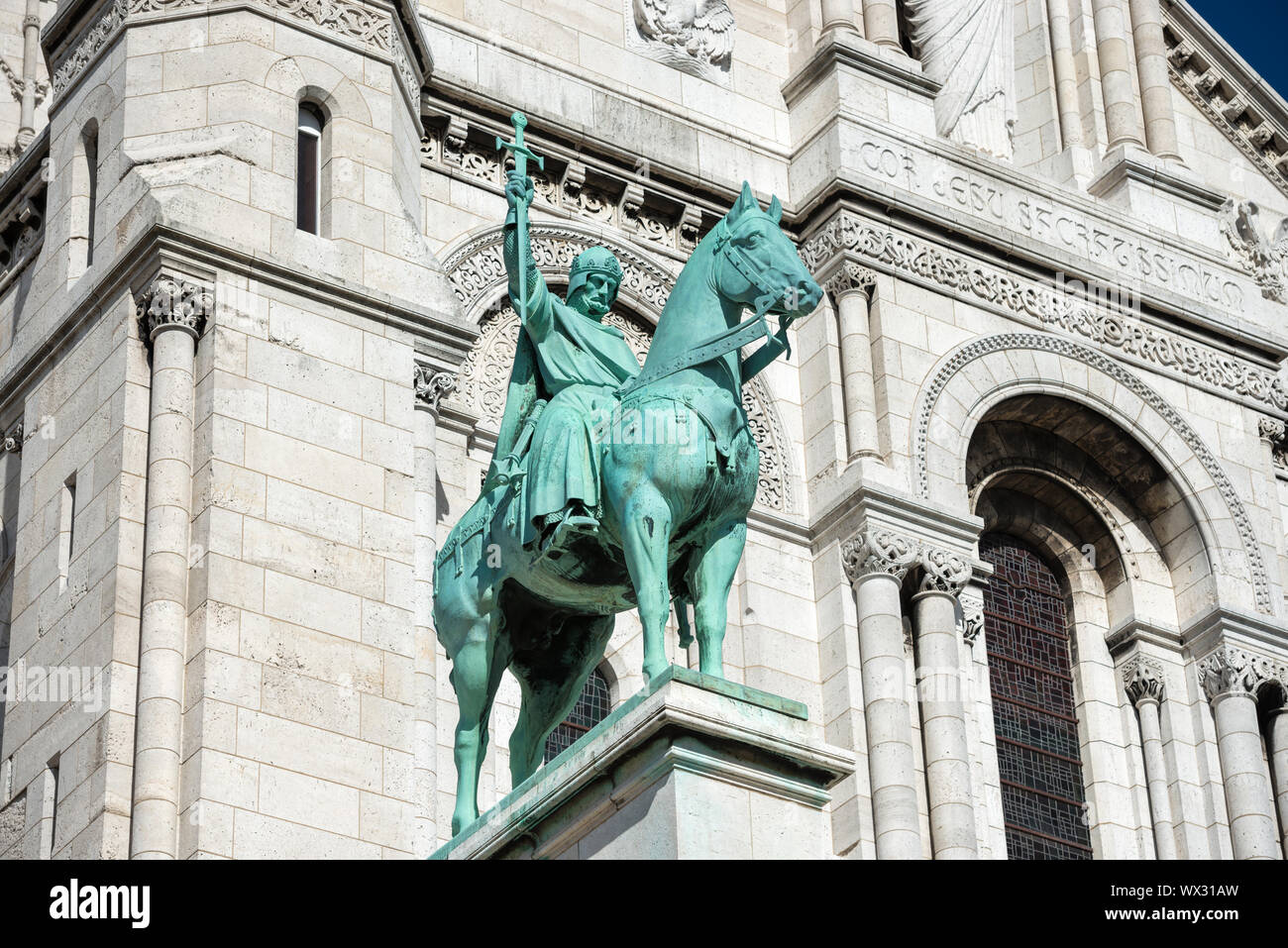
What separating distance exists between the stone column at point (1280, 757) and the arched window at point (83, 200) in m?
12.0

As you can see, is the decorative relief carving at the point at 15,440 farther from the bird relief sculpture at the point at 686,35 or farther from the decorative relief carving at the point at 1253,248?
the decorative relief carving at the point at 1253,248

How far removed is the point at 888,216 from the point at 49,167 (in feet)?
26.5

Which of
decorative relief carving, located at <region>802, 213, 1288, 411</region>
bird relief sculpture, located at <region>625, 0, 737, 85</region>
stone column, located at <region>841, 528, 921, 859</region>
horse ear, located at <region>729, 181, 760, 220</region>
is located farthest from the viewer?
bird relief sculpture, located at <region>625, 0, 737, 85</region>

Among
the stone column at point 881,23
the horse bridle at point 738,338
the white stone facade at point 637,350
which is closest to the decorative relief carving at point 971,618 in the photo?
the white stone facade at point 637,350

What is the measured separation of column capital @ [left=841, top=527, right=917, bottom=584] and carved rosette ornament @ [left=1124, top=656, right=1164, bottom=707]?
3241mm

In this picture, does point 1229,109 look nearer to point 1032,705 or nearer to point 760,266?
point 1032,705

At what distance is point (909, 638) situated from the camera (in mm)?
29156

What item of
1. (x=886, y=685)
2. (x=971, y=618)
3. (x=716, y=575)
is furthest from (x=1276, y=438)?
(x=716, y=575)

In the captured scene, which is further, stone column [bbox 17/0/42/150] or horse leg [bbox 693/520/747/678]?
stone column [bbox 17/0/42/150]

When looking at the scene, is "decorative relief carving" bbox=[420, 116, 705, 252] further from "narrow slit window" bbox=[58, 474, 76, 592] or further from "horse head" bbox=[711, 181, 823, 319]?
"horse head" bbox=[711, 181, 823, 319]

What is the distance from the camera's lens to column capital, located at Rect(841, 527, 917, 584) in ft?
95.0

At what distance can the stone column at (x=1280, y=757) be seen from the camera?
30453mm

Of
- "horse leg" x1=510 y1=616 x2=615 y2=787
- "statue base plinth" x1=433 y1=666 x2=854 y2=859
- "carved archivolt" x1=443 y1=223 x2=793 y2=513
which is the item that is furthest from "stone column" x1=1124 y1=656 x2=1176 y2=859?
"statue base plinth" x1=433 y1=666 x2=854 y2=859
